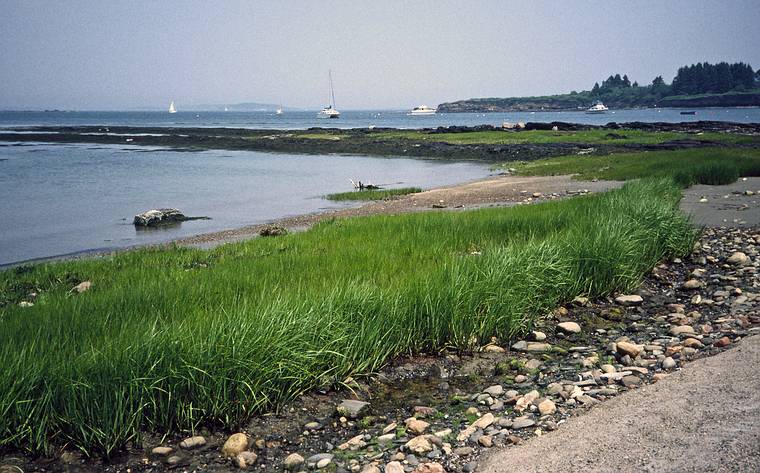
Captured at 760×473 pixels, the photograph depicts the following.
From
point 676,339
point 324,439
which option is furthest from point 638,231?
point 324,439

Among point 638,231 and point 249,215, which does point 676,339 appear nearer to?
point 638,231

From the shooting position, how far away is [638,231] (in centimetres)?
1191

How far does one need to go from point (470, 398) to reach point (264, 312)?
2522 millimetres

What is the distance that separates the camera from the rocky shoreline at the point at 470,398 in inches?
214

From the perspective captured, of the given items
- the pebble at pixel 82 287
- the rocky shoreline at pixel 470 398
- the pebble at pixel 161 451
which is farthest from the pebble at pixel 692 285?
the pebble at pixel 82 287

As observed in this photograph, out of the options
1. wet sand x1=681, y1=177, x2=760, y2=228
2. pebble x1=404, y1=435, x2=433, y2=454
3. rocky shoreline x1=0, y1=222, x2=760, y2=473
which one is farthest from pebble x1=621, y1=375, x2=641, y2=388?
wet sand x1=681, y1=177, x2=760, y2=228

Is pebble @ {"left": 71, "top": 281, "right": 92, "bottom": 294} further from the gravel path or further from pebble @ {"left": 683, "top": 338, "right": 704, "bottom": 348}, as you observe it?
pebble @ {"left": 683, "top": 338, "right": 704, "bottom": 348}

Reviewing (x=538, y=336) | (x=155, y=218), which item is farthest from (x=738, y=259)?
(x=155, y=218)

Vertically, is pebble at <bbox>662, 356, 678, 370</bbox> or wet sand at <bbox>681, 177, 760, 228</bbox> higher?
wet sand at <bbox>681, 177, 760, 228</bbox>

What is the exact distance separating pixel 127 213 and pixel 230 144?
2007 inches

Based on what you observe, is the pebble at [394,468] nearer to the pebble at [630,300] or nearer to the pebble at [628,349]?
the pebble at [628,349]

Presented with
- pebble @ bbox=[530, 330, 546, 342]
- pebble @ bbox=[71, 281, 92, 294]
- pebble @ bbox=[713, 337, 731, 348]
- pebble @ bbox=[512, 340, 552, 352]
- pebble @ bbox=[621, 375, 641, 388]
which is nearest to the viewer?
pebble @ bbox=[621, 375, 641, 388]

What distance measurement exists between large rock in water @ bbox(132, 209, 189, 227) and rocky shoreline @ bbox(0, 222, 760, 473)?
17.5 meters

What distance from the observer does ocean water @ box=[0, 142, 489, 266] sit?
2162cm
